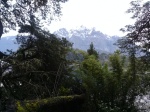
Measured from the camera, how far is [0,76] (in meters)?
7.66

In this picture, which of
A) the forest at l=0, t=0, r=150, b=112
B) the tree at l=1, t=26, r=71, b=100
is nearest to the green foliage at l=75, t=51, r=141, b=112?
the forest at l=0, t=0, r=150, b=112

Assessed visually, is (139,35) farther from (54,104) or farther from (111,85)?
(54,104)

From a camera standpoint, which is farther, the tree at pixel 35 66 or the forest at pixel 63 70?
the tree at pixel 35 66

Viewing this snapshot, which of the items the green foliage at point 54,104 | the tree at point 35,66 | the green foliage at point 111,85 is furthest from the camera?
the tree at point 35,66

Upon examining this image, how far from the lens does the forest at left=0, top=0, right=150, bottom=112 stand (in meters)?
6.96

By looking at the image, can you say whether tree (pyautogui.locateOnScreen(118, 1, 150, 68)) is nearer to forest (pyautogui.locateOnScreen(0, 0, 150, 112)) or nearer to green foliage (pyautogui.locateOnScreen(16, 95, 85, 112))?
forest (pyautogui.locateOnScreen(0, 0, 150, 112))

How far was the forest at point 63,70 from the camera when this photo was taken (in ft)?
22.8

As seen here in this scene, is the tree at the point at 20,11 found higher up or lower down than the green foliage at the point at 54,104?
higher up

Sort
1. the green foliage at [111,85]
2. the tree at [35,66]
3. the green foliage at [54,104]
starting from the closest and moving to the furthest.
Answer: the green foliage at [54,104] → the green foliage at [111,85] → the tree at [35,66]

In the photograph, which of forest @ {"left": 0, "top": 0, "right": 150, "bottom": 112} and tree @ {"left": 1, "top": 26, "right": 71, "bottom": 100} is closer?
forest @ {"left": 0, "top": 0, "right": 150, "bottom": 112}

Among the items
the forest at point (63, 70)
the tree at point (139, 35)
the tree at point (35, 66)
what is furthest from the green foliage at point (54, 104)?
the tree at point (139, 35)

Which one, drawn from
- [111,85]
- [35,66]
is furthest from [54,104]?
[35,66]

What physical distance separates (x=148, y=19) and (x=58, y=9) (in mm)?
3527

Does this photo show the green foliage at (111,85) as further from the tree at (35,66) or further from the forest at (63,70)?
the tree at (35,66)
